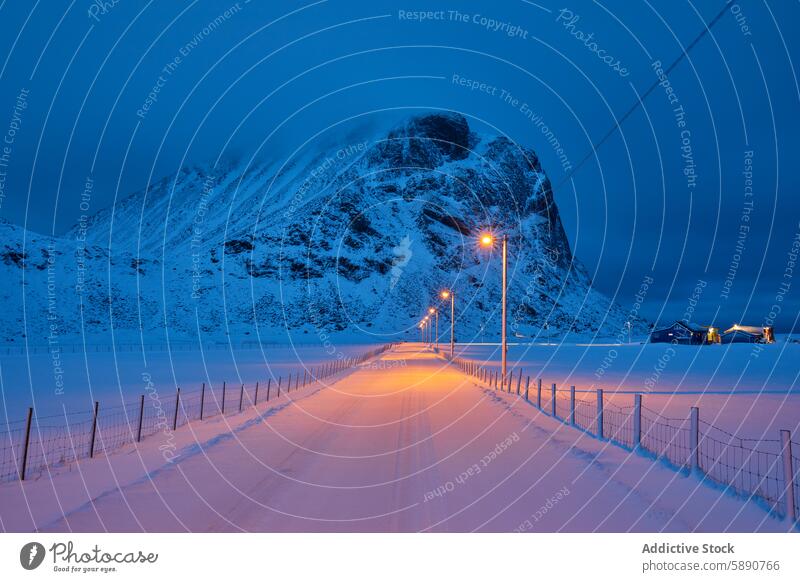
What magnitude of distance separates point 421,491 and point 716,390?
73.0ft

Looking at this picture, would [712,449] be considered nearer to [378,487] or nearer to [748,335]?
[378,487]

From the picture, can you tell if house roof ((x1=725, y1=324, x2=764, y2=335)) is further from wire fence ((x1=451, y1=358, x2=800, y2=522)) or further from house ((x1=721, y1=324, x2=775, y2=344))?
wire fence ((x1=451, y1=358, x2=800, y2=522))

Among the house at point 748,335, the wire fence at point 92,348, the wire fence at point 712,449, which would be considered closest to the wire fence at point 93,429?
the wire fence at point 712,449

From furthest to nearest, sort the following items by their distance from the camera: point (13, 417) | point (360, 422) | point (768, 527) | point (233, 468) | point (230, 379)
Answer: point (230, 379) → point (13, 417) → point (360, 422) → point (233, 468) → point (768, 527)

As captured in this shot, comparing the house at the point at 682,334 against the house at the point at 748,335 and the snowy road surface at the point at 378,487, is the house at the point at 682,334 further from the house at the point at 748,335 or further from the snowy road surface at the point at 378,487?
the snowy road surface at the point at 378,487

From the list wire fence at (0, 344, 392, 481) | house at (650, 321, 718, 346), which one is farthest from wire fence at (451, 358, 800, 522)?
house at (650, 321, 718, 346)

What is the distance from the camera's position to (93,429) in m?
11.9

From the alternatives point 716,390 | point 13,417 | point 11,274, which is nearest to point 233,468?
point 13,417

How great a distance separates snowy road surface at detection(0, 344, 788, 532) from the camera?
7.25m

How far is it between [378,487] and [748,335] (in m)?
147

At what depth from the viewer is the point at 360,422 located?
1659 centimetres
